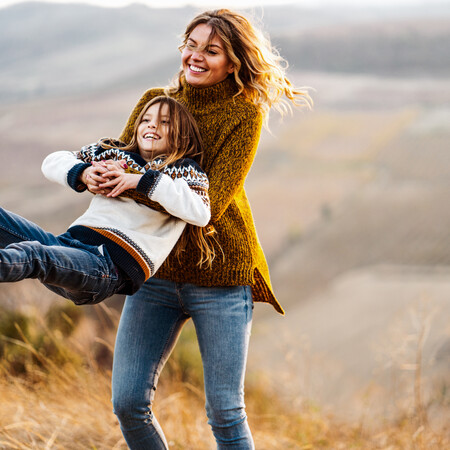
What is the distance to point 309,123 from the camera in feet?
94.3

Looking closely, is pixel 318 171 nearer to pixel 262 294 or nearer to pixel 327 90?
pixel 327 90

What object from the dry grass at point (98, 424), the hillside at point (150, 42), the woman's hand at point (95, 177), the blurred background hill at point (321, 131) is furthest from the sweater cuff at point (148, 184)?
the hillside at point (150, 42)

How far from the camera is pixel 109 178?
5.19 feet

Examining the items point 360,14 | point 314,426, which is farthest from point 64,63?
point 314,426

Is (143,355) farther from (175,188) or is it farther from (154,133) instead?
(154,133)

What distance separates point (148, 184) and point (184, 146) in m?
0.20

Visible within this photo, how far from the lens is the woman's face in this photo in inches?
69.2

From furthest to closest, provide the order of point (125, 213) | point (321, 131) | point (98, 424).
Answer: point (321, 131), point (98, 424), point (125, 213)

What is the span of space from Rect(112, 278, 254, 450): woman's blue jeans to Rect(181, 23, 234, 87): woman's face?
65cm

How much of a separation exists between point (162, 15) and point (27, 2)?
700cm

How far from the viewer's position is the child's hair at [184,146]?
1.63 m

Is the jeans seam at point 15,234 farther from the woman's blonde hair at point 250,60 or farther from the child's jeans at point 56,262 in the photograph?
the woman's blonde hair at point 250,60

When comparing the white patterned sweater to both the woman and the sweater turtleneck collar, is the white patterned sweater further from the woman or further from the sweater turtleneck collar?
the sweater turtleneck collar

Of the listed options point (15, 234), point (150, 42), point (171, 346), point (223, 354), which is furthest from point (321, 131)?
point (15, 234)
